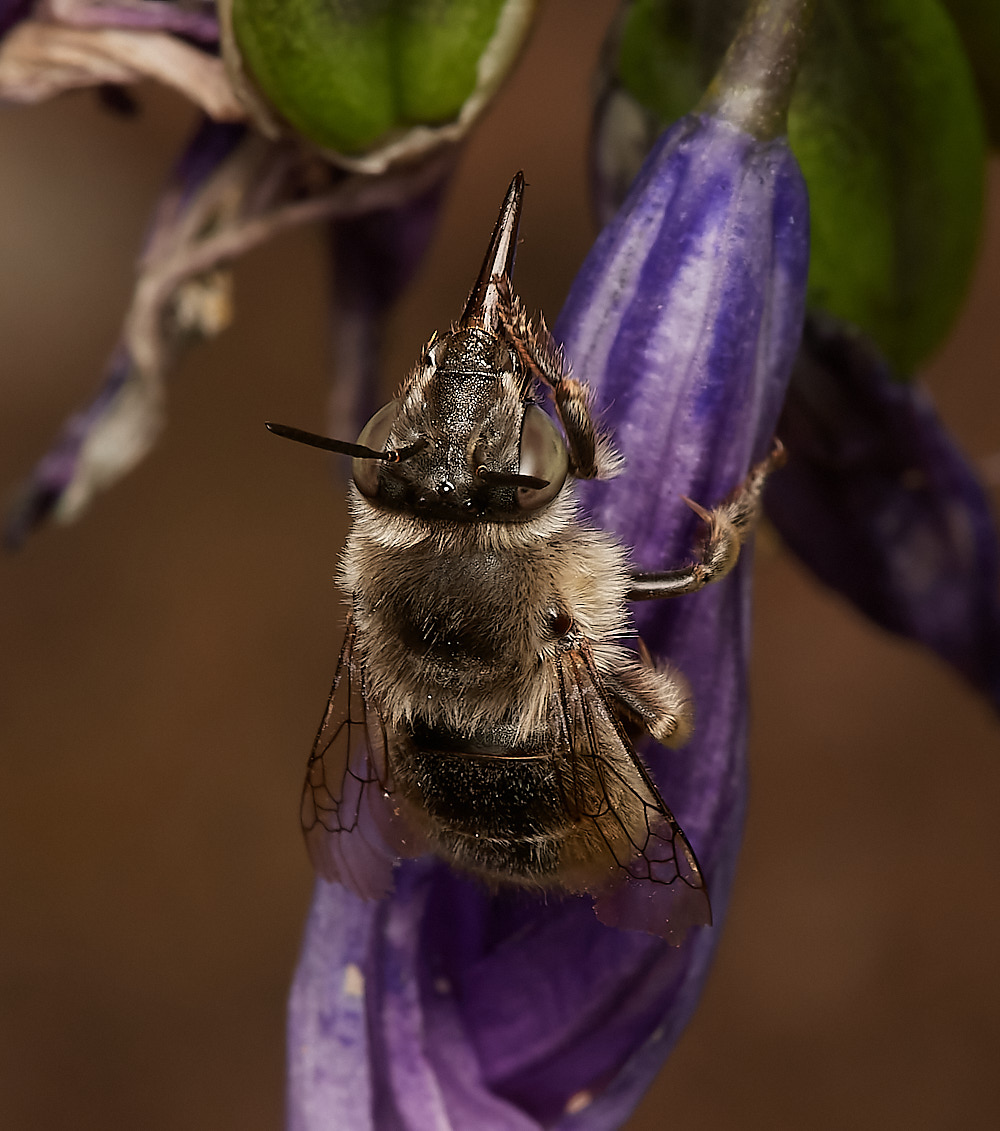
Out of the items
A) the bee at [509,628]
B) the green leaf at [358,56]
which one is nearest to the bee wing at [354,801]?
the bee at [509,628]

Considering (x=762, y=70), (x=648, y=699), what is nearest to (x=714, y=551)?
(x=648, y=699)

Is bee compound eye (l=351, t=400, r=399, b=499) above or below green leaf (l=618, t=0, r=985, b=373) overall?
below

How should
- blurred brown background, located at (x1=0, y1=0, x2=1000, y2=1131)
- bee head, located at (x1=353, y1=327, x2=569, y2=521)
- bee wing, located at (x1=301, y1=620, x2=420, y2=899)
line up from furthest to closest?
blurred brown background, located at (x1=0, y1=0, x2=1000, y2=1131) → bee wing, located at (x1=301, y1=620, x2=420, y2=899) → bee head, located at (x1=353, y1=327, x2=569, y2=521)

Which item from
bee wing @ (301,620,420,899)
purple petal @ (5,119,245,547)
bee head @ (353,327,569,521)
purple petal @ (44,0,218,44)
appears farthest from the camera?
purple petal @ (5,119,245,547)

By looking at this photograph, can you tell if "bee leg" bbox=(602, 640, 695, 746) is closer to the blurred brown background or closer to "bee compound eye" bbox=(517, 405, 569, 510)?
"bee compound eye" bbox=(517, 405, 569, 510)

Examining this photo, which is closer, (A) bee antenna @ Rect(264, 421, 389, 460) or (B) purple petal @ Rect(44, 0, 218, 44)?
(A) bee antenna @ Rect(264, 421, 389, 460)

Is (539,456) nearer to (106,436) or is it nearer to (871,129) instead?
(871,129)

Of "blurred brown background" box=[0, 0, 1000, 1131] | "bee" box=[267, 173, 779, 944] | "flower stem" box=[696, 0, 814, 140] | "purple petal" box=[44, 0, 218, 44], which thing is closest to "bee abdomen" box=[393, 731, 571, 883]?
"bee" box=[267, 173, 779, 944]

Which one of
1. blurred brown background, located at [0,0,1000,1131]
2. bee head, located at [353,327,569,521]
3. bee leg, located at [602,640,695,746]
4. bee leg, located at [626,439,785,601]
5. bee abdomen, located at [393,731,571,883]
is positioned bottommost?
blurred brown background, located at [0,0,1000,1131]
